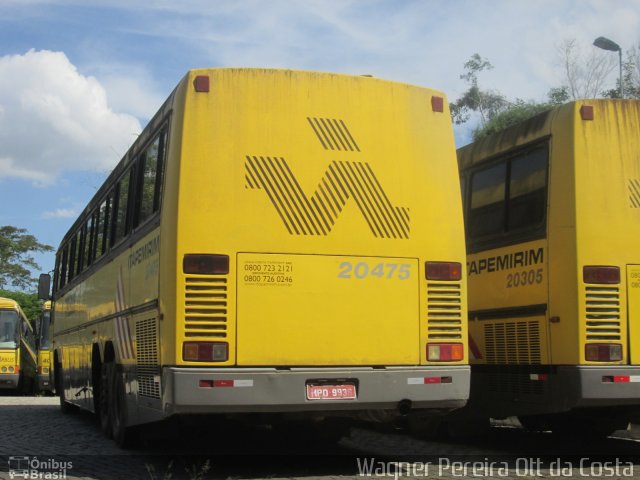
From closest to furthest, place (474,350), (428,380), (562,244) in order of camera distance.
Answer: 1. (428,380)
2. (562,244)
3. (474,350)

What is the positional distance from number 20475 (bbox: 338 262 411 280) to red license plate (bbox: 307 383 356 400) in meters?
0.94

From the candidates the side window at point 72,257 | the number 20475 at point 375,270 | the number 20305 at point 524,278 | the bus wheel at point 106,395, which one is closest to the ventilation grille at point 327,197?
the number 20475 at point 375,270

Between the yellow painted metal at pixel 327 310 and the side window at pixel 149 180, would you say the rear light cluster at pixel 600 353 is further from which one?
the side window at pixel 149 180

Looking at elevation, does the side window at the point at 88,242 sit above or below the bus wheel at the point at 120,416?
above

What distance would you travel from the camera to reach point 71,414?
17781 mm

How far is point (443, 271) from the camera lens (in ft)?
27.7

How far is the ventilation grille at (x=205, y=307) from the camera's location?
300 inches

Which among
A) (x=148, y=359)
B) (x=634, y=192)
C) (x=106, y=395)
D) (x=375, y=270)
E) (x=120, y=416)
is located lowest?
(x=120, y=416)

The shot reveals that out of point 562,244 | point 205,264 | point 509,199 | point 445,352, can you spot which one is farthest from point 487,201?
point 205,264

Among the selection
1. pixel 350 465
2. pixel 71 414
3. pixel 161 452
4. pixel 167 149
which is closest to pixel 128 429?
pixel 161 452

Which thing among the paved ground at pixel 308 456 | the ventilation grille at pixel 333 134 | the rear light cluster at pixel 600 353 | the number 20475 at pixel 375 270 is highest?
the ventilation grille at pixel 333 134

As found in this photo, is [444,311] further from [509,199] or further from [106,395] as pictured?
[106,395]

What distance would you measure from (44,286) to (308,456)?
11.8 metres

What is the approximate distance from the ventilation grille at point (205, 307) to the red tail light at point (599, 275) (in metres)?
3.55
